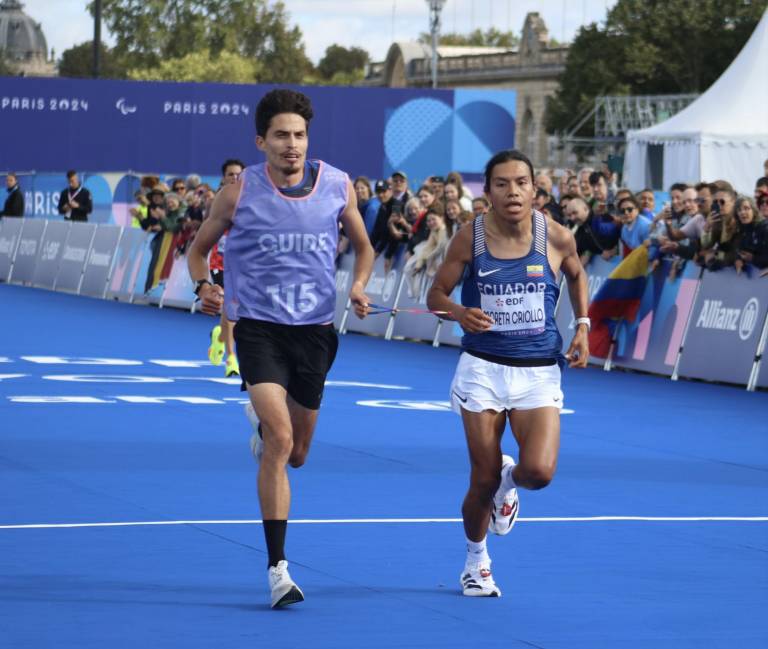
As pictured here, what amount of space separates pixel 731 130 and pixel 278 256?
3569 cm

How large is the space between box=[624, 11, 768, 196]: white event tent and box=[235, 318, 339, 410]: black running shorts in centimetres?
3490

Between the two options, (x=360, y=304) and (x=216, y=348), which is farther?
(x=216, y=348)

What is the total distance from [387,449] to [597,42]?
84.5 m

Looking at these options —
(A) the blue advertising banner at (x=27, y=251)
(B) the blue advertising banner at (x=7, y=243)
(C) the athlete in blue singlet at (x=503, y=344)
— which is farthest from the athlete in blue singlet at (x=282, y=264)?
(B) the blue advertising banner at (x=7, y=243)

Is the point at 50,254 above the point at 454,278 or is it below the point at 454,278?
below

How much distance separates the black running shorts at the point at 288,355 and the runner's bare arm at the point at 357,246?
21cm

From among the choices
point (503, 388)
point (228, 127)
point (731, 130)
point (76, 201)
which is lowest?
point (76, 201)

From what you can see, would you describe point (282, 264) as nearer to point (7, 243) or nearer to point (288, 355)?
point (288, 355)

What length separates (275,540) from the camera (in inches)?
304

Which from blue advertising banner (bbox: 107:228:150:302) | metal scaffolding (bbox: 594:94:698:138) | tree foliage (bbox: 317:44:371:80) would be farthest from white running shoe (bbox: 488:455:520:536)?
tree foliage (bbox: 317:44:371:80)

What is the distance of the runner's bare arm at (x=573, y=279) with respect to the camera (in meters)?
8.13

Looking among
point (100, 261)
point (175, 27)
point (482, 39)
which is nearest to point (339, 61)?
point (482, 39)

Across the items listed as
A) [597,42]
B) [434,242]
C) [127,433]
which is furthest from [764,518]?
[597,42]

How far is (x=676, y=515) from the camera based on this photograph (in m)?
10.6
